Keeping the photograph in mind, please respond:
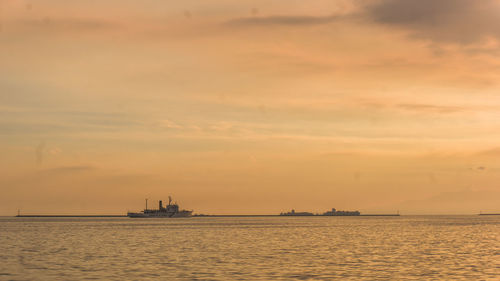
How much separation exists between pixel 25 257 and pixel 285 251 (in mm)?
32531

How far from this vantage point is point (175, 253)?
3012 inches

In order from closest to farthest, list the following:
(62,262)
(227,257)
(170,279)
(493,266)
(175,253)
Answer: (170,279) → (493,266) → (62,262) → (227,257) → (175,253)

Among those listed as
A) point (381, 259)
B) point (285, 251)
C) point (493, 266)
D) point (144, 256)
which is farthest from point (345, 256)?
point (144, 256)

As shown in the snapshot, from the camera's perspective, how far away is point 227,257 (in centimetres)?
7031

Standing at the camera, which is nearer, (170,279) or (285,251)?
(170,279)

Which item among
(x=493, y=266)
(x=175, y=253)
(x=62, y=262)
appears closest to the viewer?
(x=493, y=266)

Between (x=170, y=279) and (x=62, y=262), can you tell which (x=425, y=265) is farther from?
(x=62, y=262)

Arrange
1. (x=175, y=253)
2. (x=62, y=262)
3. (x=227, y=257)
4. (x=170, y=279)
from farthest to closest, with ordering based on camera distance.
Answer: (x=175, y=253) → (x=227, y=257) → (x=62, y=262) → (x=170, y=279)

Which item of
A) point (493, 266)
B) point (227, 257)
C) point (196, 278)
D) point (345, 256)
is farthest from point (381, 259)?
point (196, 278)

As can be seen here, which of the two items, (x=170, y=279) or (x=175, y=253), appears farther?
(x=175, y=253)

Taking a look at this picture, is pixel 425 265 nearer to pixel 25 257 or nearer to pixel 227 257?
pixel 227 257

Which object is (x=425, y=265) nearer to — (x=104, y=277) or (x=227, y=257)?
(x=227, y=257)

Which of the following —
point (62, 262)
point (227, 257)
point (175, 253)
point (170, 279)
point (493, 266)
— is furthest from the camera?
point (175, 253)

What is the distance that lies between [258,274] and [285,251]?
1055 inches
